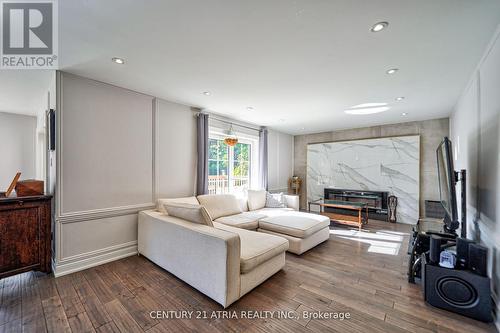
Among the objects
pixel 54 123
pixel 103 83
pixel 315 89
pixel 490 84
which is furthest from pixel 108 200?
pixel 490 84

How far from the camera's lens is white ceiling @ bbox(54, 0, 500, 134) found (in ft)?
4.90

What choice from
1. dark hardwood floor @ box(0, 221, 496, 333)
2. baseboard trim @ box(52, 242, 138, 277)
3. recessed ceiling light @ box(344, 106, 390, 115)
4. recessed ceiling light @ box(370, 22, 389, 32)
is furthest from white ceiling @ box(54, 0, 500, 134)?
dark hardwood floor @ box(0, 221, 496, 333)

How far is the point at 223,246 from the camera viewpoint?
5.97 ft

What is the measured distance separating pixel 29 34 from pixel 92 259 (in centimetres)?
253

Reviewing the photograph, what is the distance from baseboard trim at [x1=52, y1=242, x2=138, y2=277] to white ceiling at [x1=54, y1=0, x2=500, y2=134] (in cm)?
230

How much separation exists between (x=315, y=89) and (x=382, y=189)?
376 centimetres

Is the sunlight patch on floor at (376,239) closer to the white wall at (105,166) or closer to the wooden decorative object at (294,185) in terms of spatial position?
the wooden decorative object at (294,185)

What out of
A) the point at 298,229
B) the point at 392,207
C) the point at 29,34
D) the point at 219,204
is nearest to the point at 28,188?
the point at 29,34

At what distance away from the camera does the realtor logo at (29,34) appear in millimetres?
1532

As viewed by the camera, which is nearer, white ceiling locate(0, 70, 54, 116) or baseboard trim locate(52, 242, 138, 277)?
baseboard trim locate(52, 242, 138, 277)

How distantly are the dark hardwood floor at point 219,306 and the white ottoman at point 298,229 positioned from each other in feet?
0.90

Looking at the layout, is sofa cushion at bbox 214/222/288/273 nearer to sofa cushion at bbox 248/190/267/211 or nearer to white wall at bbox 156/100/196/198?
white wall at bbox 156/100/196/198

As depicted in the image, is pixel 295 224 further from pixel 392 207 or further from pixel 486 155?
pixel 392 207

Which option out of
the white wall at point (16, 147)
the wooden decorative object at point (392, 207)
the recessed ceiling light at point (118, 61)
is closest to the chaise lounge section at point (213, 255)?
the recessed ceiling light at point (118, 61)
